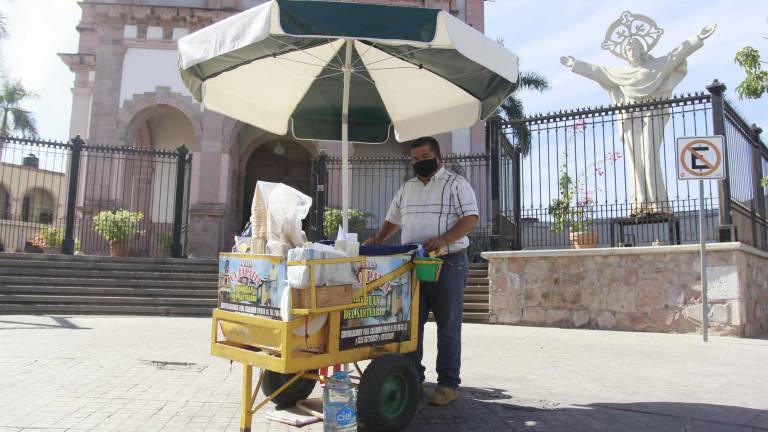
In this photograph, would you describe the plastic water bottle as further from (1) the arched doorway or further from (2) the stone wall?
(1) the arched doorway

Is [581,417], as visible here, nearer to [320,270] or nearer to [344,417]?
[344,417]

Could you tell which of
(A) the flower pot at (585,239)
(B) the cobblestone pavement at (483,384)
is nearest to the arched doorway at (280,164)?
(A) the flower pot at (585,239)

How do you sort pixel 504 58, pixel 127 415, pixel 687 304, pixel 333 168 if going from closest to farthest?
1. pixel 127 415
2. pixel 504 58
3. pixel 687 304
4. pixel 333 168

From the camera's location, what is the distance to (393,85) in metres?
4.74

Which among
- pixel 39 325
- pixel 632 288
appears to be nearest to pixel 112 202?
pixel 39 325

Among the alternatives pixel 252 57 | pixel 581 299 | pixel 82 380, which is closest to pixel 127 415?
pixel 82 380

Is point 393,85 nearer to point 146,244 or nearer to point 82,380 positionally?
point 82,380

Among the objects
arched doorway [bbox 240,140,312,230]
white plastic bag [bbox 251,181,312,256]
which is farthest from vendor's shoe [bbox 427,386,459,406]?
arched doorway [bbox 240,140,312,230]

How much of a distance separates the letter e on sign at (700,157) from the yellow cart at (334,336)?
5379 mm

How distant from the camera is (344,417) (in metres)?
2.87

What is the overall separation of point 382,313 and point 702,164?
581 cm

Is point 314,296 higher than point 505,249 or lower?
lower

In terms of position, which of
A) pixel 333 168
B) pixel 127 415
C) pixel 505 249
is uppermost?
pixel 333 168

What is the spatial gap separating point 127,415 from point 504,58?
3.37 meters
